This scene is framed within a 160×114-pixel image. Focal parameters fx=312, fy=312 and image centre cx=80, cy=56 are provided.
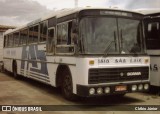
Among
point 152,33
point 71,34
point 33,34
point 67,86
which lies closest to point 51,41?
point 71,34

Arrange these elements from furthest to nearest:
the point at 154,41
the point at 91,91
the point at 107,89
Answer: the point at 154,41 < the point at 107,89 < the point at 91,91

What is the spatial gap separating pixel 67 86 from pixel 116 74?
6.08 ft

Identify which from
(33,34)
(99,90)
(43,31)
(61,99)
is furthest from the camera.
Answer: (33,34)

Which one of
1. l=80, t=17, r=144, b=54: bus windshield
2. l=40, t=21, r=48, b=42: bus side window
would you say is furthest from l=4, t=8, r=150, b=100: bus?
l=40, t=21, r=48, b=42: bus side window

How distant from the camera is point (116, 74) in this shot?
368 inches

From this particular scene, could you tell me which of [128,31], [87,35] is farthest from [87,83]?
[128,31]

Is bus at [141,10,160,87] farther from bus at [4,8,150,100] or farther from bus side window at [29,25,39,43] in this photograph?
bus side window at [29,25,39,43]

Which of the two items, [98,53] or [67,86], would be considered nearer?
[98,53]

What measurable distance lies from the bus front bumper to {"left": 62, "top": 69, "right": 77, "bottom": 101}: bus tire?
903 millimetres

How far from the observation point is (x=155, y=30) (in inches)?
460

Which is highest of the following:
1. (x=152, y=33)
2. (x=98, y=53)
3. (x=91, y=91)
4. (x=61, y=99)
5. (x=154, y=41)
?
(x=152, y=33)

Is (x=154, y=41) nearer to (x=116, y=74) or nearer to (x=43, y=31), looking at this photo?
(x=116, y=74)

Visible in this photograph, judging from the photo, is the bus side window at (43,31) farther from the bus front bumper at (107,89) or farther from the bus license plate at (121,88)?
the bus license plate at (121,88)

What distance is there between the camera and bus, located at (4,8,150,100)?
9.03 metres
